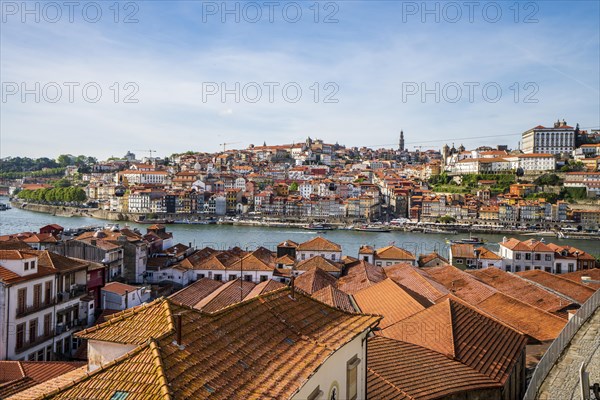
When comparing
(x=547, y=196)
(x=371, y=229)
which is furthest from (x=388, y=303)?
(x=547, y=196)

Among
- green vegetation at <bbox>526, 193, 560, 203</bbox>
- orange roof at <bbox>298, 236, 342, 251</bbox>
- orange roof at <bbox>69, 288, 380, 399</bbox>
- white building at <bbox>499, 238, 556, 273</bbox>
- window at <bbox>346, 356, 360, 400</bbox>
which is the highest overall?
green vegetation at <bbox>526, 193, 560, 203</bbox>

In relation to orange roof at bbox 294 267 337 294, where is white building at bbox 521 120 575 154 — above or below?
above

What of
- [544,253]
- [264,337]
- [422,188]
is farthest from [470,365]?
[422,188]

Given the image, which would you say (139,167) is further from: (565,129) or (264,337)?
(264,337)

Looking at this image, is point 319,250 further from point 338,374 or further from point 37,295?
point 338,374

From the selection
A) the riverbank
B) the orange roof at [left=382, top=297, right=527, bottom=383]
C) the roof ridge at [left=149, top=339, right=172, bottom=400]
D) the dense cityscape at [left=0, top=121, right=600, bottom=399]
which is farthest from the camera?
the riverbank

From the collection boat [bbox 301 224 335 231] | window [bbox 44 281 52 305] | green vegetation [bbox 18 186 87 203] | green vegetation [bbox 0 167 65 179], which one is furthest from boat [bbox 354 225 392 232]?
green vegetation [bbox 0 167 65 179]

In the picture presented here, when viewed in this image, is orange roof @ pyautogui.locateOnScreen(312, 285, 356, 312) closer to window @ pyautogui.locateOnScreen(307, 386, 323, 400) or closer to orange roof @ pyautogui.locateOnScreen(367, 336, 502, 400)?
orange roof @ pyautogui.locateOnScreen(367, 336, 502, 400)
